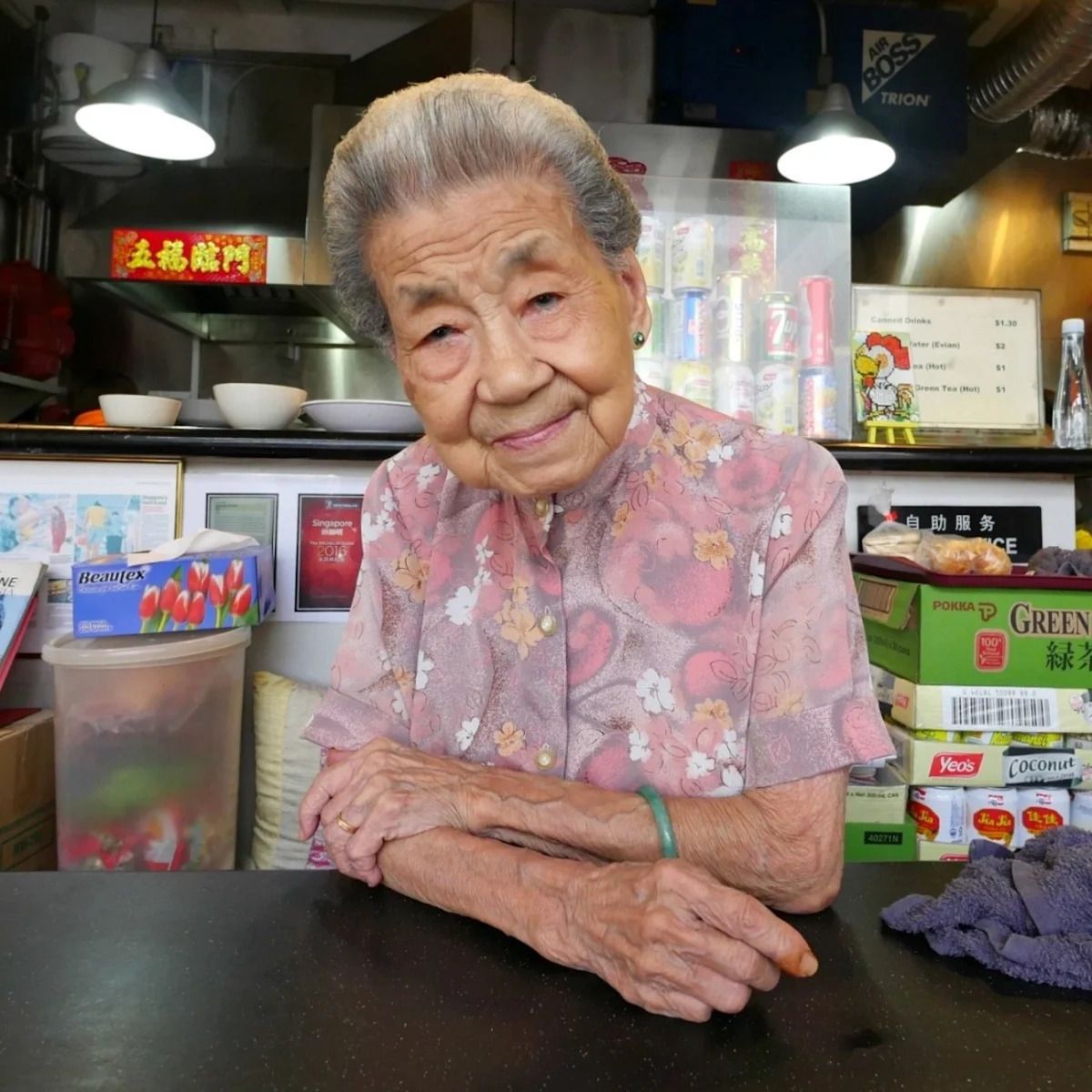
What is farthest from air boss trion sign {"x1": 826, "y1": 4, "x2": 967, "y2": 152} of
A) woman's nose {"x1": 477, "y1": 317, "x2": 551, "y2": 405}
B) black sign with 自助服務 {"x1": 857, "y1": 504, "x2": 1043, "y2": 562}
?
woman's nose {"x1": 477, "y1": 317, "x2": 551, "y2": 405}

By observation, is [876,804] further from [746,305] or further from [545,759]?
[746,305]

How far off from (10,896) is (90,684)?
835 mm

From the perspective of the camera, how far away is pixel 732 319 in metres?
2.10

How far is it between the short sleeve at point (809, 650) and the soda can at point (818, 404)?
113cm

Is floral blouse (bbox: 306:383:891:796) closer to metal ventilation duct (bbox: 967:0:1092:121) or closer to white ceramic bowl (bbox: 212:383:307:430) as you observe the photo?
white ceramic bowl (bbox: 212:383:307:430)

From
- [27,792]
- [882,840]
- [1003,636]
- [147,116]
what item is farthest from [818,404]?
[147,116]

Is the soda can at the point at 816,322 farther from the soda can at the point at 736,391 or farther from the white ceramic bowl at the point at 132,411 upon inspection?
the white ceramic bowl at the point at 132,411

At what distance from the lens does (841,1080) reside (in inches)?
19.6

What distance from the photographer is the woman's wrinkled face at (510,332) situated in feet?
2.64

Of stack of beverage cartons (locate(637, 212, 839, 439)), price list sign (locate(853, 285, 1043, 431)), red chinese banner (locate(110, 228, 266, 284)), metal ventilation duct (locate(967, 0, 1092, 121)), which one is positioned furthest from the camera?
red chinese banner (locate(110, 228, 266, 284))

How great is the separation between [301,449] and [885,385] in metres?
1.48

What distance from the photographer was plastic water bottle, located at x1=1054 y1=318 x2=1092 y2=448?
2074 mm

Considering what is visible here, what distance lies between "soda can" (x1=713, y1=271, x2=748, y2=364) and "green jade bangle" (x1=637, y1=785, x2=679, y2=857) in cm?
149

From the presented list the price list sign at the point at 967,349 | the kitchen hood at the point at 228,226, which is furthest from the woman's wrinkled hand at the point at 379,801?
the kitchen hood at the point at 228,226
